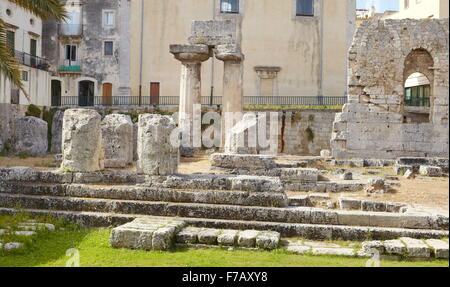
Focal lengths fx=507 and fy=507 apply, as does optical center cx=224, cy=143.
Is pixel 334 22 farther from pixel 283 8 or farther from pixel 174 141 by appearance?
pixel 174 141

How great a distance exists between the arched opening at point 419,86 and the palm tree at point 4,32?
12939 mm

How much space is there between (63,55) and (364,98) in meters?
22.3

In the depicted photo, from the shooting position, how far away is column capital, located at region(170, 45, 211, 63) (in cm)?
1678

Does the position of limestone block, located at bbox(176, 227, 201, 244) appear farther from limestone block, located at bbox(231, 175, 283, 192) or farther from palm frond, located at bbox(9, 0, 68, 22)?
palm frond, located at bbox(9, 0, 68, 22)

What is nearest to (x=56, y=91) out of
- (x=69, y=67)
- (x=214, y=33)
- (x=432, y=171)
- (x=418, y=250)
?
(x=69, y=67)

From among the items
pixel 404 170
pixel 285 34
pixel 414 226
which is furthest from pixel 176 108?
pixel 414 226

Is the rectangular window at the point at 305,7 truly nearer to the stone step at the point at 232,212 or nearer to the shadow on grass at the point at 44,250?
the stone step at the point at 232,212

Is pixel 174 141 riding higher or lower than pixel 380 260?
higher

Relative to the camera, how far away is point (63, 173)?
33.3 feet

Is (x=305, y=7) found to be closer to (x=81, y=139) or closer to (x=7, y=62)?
(x=7, y=62)

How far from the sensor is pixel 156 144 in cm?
998

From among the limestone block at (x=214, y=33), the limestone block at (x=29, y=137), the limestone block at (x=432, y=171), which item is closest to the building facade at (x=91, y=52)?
the limestone block at (x=29, y=137)

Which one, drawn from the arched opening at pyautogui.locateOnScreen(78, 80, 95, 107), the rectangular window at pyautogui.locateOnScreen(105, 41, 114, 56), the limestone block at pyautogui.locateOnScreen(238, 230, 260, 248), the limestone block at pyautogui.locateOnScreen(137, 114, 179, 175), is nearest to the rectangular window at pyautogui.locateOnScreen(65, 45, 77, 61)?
the arched opening at pyautogui.locateOnScreen(78, 80, 95, 107)

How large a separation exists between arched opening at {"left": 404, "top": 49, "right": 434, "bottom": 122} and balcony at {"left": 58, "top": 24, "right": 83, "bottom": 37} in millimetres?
20568
